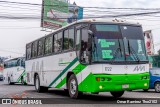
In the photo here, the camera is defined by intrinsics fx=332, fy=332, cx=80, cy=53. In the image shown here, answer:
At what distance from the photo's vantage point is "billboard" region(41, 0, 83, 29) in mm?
44194

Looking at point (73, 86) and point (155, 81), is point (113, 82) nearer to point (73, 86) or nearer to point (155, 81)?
point (73, 86)

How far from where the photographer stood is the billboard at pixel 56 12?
145 ft

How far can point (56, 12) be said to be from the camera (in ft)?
152

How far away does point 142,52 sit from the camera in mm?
13320

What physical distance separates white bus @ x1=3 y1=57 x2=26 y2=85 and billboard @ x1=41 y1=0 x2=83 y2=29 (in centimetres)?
811

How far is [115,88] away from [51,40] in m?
5.88

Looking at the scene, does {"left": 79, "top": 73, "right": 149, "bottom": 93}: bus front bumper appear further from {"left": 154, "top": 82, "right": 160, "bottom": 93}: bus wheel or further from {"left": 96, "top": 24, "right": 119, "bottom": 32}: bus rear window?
{"left": 154, "top": 82, "right": 160, "bottom": 93}: bus wheel

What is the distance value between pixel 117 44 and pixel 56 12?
3401cm

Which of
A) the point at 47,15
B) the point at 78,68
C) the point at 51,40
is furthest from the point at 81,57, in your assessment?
the point at 47,15

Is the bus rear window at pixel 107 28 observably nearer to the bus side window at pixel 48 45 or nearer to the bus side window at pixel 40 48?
the bus side window at pixel 48 45

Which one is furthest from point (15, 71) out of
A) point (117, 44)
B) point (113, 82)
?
point (113, 82)

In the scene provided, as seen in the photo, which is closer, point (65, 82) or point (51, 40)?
point (65, 82)

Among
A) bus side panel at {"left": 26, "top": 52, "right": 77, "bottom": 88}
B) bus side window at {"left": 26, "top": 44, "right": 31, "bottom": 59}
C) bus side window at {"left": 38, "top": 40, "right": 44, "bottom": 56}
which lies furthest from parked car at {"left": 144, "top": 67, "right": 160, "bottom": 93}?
bus side window at {"left": 26, "top": 44, "right": 31, "bottom": 59}

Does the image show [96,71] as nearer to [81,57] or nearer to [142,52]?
[81,57]
